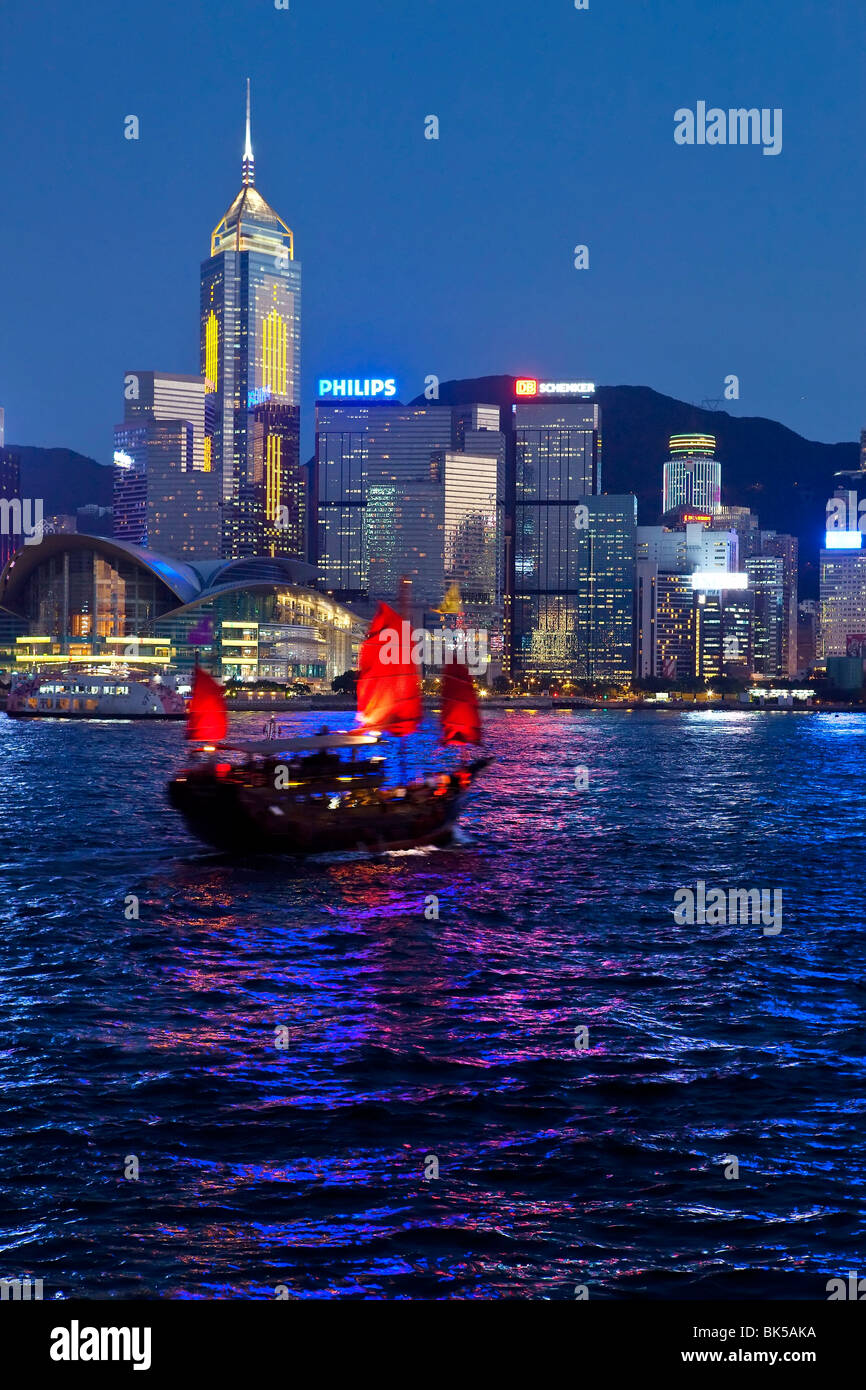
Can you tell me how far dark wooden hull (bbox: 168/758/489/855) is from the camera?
5391cm

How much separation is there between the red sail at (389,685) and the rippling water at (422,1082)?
73.2ft

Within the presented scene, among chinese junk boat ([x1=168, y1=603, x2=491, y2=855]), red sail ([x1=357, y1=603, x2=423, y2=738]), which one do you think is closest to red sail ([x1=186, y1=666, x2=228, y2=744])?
chinese junk boat ([x1=168, y1=603, x2=491, y2=855])

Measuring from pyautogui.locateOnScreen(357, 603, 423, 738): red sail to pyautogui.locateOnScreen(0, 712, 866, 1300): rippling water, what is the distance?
879 inches

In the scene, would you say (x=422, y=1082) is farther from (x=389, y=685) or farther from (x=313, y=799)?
(x=389, y=685)

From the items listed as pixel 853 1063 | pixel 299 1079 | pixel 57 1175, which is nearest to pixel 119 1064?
pixel 299 1079

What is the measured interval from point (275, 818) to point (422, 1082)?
3136 centimetres

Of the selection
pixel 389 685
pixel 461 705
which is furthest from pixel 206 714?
pixel 461 705

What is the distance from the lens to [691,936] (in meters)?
39.1

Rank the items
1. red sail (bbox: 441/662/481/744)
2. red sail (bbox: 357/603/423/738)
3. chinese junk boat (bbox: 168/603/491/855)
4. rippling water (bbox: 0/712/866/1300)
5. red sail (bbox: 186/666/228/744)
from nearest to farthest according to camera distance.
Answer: rippling water (bbox: 0/712/866/1300) → chinese junk boat (bbox: 168/603/491/855) → red sail (bbox: 186/666/228/744) → red sail (bbox: 357/603/423/738) → red sail (bbox: 441/662/481/744)

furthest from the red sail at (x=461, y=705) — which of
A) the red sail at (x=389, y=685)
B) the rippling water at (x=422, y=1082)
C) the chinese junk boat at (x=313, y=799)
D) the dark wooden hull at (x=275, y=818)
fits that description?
the rippling water at (x=422, y=1082)

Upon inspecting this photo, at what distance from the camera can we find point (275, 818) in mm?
53938

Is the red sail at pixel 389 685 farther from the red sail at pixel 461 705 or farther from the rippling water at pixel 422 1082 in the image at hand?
the rippling water at pixel 422 1082

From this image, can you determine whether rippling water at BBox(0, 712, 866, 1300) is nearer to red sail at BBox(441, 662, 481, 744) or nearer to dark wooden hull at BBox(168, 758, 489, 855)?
dark wooden hull at BBox(168, 758, 489, 855)
